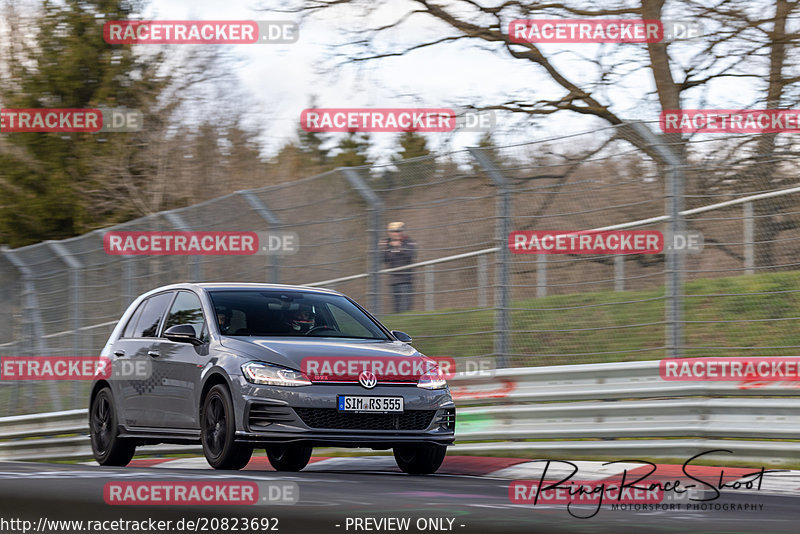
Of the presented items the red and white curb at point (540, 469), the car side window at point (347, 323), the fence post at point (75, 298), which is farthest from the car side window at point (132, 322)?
the fence post at point (75, 298)

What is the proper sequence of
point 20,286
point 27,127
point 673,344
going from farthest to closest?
1. point 27,127
2. point 20,286
3. point 673,344

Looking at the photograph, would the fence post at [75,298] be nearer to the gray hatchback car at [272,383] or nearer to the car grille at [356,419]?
the gray hatchback car at [272,383]

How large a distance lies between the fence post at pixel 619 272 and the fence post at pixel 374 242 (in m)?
2.65

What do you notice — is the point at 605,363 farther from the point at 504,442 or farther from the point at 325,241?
the point at 325,241

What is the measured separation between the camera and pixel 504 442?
10617mm

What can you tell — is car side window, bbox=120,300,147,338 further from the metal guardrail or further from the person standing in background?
the metal guardrail

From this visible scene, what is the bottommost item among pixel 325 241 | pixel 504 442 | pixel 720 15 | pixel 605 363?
pixel 504 442

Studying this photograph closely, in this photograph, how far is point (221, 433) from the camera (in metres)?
9.03

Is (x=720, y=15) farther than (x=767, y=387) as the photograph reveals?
Yes

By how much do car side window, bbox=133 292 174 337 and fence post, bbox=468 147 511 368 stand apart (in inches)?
110

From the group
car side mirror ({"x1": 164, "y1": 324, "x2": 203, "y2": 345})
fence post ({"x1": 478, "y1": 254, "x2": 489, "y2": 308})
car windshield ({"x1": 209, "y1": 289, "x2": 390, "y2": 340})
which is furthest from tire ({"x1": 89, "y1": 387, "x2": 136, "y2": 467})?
fence post ({"x1": 478, "y1": 254, "x2": 489, "y2": 308})

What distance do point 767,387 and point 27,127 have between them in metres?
27.0

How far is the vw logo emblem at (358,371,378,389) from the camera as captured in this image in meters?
8.84

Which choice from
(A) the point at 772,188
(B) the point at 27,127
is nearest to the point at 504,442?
(A) the point at 772,188
